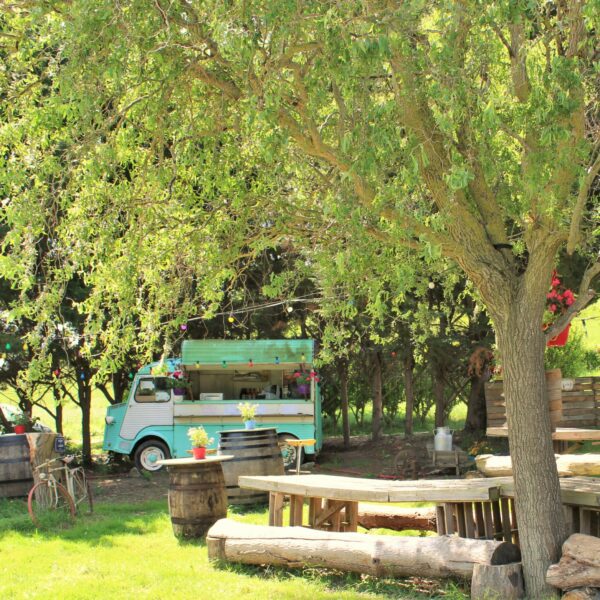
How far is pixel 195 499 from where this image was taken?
8969 millimetres

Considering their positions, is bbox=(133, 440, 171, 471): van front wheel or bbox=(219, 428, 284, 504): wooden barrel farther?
bbox=(133, 440, 171, 471): van front wheel

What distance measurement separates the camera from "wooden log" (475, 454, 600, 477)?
339 inches

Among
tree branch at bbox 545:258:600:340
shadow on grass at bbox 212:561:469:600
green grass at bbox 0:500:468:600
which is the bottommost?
shadow on grass at bbox 212:561:469:600

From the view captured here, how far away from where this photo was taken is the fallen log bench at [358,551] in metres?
6.52

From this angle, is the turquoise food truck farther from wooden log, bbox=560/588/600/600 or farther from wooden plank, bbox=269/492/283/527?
wooden log, bbox=560/588/600/600

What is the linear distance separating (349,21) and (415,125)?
1022 millimetres

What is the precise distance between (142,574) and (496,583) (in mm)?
3129

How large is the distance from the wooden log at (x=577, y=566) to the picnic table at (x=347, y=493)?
93cm

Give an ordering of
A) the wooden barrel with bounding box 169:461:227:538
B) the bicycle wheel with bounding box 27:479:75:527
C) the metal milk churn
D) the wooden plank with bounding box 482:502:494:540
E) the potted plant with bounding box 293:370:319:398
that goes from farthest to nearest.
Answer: the potted plant with bounding box 293:370:319:398 → the metal milk churn → the bicycle wheel with bounding box 27:479:75:527 → the wooden barrel with bounding box 169:461:227:538 → the wooden plank with bounding box 482:502:494:540

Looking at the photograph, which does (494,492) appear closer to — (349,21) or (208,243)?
(208,243)

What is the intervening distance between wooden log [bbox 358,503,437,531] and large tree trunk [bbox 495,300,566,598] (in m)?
2.48

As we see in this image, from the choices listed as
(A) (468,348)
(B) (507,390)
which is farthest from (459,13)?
(A) (468,348)

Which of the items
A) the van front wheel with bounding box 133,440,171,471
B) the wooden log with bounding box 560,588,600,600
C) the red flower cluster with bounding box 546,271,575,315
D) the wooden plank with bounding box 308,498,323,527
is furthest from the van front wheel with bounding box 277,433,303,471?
the wooden log with bounding box 560,588,600,600

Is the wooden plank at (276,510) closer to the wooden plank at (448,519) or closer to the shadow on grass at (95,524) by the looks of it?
the wooden plank at (448,519)
